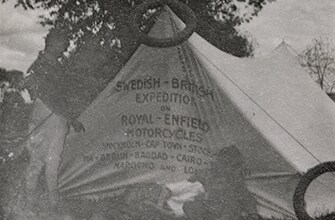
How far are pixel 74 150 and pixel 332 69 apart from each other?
3956 cm

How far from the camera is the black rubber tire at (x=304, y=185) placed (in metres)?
5.85

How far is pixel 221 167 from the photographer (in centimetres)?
593

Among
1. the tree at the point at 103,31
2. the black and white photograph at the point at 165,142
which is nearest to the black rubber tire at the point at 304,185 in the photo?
the black and white photograph at the point at 165,142

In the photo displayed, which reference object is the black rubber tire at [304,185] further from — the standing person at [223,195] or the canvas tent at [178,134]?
the standing person at [223,195]

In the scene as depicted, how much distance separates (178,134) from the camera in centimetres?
663

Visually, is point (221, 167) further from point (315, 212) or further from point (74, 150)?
point (74, 150)

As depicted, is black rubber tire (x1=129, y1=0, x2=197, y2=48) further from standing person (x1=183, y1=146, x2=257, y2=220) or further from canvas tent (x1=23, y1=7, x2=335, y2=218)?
standing person (x1=183, y1=146, x2=257, y2=220)

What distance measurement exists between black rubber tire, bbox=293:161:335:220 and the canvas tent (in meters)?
0.24

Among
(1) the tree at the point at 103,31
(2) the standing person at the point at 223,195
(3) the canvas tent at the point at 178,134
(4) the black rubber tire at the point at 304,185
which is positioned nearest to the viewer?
(2) the standing person at the point at 223,195

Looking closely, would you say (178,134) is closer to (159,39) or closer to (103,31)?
(159,39)

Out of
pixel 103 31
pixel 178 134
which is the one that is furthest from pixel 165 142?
pixel 103 31

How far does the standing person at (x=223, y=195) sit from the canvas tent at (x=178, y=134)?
0.54 meters

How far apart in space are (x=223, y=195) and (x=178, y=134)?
132 centimetres

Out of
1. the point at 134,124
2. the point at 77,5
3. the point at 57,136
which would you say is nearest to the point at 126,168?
the point at 134,124
